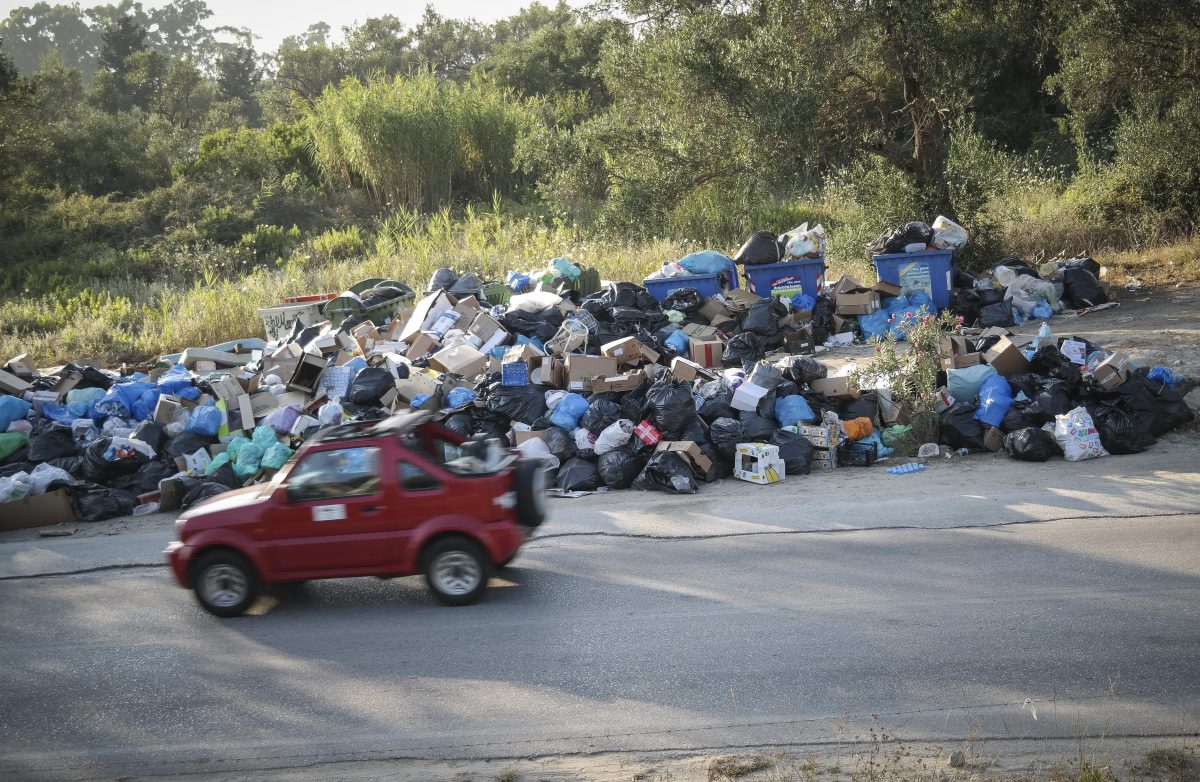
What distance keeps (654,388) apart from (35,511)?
701cm

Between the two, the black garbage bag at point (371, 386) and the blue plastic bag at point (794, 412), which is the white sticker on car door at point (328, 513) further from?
the blue plastic bag at point (794, 412)

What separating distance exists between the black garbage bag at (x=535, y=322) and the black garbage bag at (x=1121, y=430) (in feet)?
22.4

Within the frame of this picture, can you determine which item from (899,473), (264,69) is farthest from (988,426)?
(264,69)

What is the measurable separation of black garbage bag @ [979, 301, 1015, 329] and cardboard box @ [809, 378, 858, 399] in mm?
4395

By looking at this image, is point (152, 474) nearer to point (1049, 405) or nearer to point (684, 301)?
point (684, 301)

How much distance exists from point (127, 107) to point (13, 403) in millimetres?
56113

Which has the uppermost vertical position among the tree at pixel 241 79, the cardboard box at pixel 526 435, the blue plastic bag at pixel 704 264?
the tree at pixel 241 79

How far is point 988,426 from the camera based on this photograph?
10617 millimetres

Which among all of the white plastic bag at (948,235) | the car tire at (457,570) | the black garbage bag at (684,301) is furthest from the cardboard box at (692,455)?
the white plastic bag at (948,235)

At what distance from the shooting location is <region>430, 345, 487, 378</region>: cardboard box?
1270 cm

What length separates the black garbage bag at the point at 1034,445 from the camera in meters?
10.1

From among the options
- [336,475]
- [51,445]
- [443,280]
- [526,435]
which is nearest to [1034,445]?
[526,435]

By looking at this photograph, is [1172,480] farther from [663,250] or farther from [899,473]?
[663,250]

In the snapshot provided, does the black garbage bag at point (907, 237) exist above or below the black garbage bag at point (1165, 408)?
above
